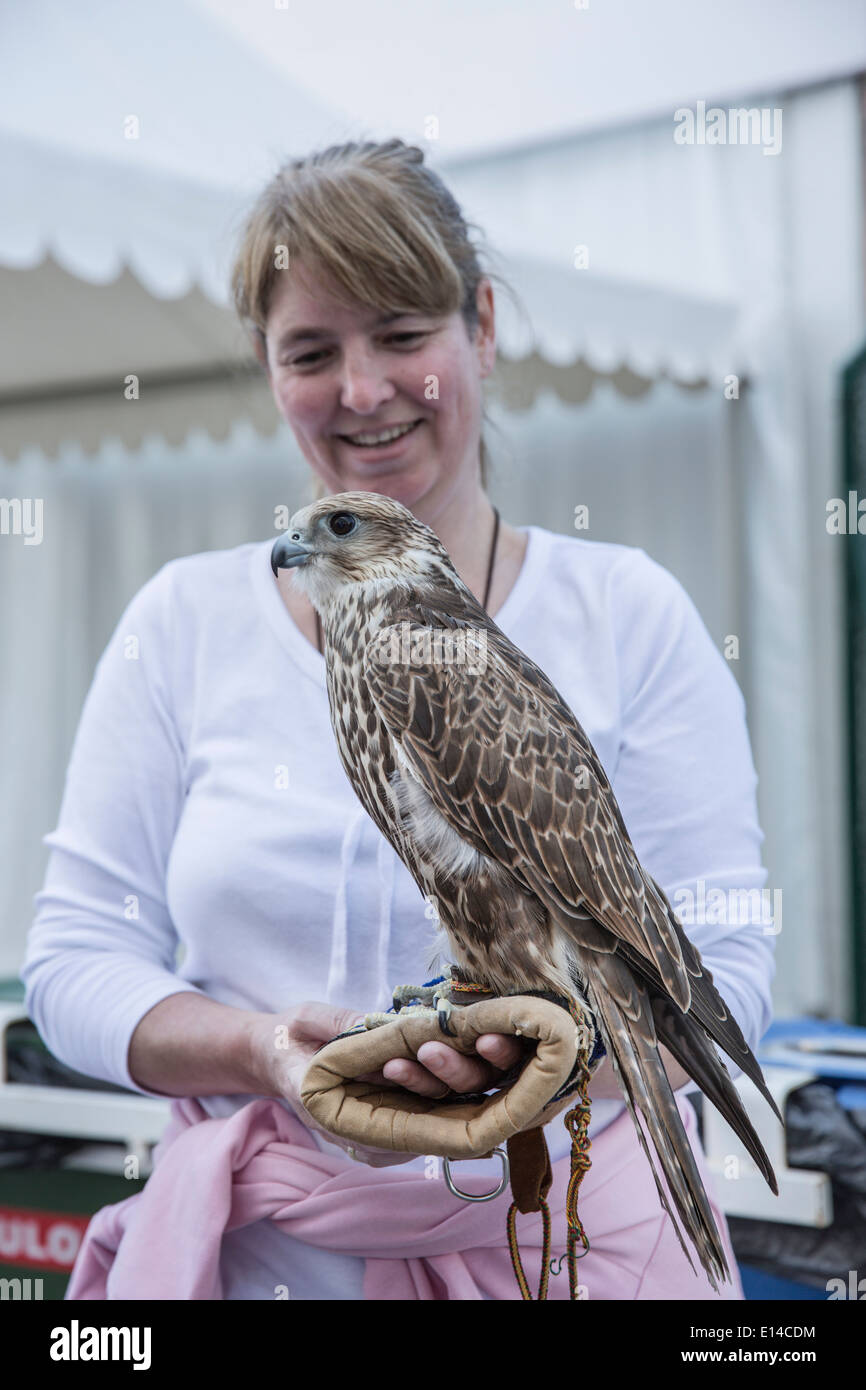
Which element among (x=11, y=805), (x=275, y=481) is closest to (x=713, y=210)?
(x=275, y=481)

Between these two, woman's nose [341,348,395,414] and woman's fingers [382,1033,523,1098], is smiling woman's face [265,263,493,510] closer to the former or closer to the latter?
woman's nose [341,348,395,414]

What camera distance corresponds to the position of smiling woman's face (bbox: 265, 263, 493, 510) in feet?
3.20

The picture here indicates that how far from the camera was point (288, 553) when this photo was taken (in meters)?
0.93

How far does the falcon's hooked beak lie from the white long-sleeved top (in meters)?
0.16

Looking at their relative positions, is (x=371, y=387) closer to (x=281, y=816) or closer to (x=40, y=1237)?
(x=281, y=816)

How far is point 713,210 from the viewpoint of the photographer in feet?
7.27

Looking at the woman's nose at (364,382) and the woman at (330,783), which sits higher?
the woman's nose at (364,382)

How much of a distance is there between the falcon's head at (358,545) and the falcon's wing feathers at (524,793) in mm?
108

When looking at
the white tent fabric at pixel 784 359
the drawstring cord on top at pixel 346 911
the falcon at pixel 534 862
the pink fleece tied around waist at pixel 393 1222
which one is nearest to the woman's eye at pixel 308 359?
the falcon at pixel 534 862

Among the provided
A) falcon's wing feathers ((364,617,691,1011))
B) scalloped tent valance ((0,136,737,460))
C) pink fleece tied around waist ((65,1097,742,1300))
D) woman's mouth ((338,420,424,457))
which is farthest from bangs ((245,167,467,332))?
pink fleece tied around waist ((65,1097,742,1300))

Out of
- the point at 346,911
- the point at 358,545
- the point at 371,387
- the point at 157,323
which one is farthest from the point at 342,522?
the point at 157,323

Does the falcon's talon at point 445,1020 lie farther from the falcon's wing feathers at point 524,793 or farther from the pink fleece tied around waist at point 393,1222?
the pink fleece tied around waist at point 393,1222

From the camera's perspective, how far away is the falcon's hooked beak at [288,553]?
92 cm
